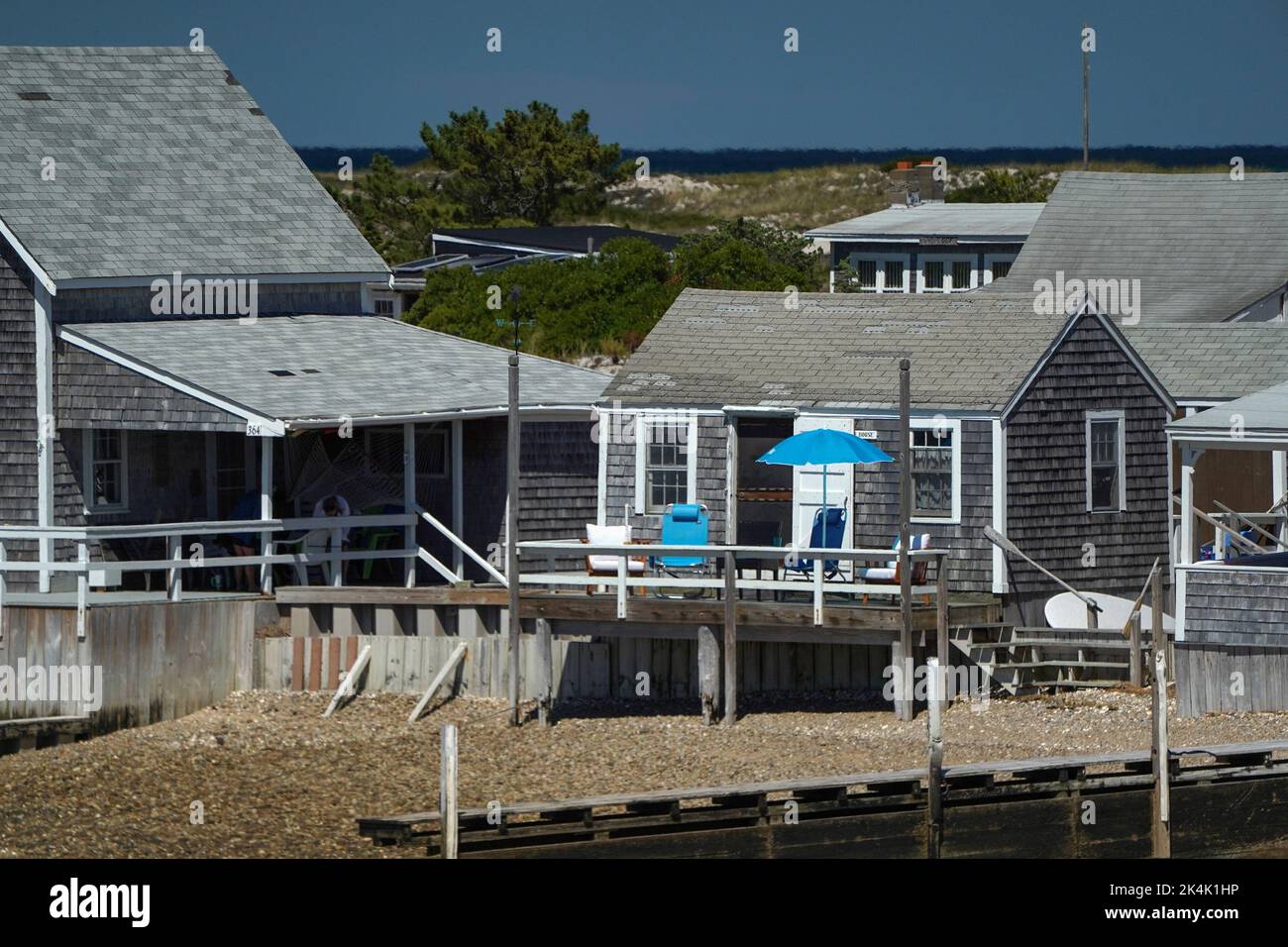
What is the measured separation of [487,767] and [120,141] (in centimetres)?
1391

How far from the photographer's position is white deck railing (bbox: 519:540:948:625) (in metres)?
26.7

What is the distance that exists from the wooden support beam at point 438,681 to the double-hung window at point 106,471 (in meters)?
5.34

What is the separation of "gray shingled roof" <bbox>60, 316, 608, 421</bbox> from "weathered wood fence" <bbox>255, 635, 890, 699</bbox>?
10.2 ft

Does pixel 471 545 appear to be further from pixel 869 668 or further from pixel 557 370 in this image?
pixel 869 668

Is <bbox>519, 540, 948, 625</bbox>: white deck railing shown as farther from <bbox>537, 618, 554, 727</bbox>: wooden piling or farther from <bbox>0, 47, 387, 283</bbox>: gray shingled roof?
<bbox>0, 47, 387, 283</bbox>: gray shingled roof

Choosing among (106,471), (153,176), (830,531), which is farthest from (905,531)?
(153,176)

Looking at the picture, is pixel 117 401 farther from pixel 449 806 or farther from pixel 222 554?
pixel 449 806

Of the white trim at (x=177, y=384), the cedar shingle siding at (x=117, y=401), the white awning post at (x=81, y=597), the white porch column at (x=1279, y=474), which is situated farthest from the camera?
the white porch column at (x=1279, y=474)

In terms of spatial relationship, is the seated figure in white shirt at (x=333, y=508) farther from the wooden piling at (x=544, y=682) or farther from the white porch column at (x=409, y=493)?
the wooden piling at (x=544, y=682)

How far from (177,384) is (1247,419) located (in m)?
13.7

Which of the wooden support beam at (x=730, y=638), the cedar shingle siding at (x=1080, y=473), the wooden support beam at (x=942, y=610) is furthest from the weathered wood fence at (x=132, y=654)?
the cedar shingle siding at (x=1080, y=473)

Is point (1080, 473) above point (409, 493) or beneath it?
above

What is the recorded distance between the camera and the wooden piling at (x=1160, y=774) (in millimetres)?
22391

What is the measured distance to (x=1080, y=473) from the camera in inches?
1189
